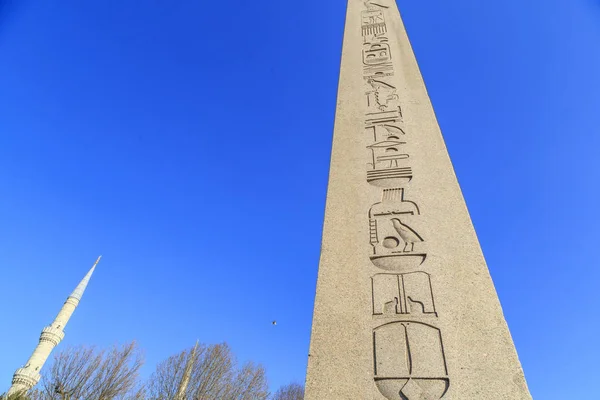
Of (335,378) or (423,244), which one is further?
(423,244)

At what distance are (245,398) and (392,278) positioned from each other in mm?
19190

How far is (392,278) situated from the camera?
2.06m

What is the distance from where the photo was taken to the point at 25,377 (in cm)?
2002

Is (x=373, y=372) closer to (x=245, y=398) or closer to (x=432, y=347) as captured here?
(x=432, y=347)

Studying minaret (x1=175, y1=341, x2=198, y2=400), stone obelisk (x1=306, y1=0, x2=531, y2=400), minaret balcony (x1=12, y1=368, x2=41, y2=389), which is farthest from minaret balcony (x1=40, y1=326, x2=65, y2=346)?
stone obelisk (x1=306, y1=0, x2=531, y2=400)

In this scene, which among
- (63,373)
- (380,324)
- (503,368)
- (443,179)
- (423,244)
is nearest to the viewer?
(503,368)

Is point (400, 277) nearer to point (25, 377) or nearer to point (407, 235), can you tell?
point (407, 235)

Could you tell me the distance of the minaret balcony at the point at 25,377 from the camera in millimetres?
19734

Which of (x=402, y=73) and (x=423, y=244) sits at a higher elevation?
(x=402, y=73)

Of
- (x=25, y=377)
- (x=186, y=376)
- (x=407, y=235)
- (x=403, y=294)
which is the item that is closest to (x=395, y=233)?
(x=407, y=235)

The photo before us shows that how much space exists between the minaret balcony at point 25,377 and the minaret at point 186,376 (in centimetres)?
884

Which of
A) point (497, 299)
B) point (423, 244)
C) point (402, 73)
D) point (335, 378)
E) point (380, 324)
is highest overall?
point (402, 73)

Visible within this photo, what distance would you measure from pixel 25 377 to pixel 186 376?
9530 mm

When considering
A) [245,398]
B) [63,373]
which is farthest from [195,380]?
[63,373]
